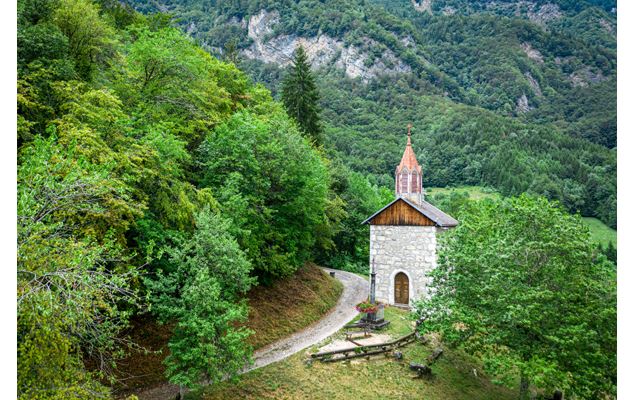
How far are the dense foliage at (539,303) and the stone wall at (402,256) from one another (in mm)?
8354

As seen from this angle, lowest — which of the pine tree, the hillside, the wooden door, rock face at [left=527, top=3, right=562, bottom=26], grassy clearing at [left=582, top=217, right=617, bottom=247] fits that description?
the wooden door

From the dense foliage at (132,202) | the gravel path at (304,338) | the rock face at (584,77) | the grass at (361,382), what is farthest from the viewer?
the rock face at (584,77)

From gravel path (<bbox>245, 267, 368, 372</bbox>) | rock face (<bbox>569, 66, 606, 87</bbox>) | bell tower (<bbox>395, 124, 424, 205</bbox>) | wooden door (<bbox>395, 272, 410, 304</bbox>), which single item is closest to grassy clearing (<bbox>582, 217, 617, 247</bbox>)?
bell tower (<bbox>395, 124, 424, 205</bbox>)

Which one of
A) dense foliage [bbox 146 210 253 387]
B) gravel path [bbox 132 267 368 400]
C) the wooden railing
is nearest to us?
dense foliage [bbox 146 210 253 387]

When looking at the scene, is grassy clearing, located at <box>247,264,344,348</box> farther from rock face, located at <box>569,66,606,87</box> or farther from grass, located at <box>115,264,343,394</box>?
rock face, located at <box>569,66,606,87</box>

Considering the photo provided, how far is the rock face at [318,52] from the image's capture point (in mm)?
135750

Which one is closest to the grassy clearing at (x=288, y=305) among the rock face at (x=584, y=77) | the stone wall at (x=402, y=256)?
the stone wall at (x=402, y=256)

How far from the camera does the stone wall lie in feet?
82.9

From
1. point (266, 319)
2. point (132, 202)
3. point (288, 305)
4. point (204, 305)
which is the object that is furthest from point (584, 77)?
point (132, 202)

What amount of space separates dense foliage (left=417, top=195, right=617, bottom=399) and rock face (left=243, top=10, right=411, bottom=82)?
121297mm

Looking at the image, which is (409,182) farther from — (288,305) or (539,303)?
(539,303)

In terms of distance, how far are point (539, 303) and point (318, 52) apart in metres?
145

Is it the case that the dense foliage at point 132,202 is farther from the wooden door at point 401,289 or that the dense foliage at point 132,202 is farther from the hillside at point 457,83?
the hillside at point 457,83

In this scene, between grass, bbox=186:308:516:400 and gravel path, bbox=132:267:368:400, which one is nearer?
gravel path, bbox=132:267:368:400
